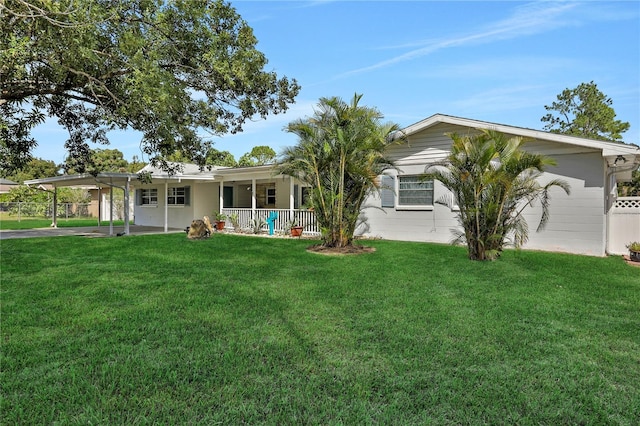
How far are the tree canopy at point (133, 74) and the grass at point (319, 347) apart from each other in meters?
3.28

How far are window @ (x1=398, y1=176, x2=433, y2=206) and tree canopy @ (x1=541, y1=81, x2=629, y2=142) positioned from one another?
20.7m

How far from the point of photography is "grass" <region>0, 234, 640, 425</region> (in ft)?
8.04

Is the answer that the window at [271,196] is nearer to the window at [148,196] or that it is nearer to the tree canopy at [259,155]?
the window at [148,196]

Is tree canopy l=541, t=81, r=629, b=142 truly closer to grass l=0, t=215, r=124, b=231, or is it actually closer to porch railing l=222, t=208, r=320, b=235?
porch railing l=222, t=208, r=320, b=235

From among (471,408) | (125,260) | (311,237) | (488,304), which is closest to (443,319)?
(488,304)

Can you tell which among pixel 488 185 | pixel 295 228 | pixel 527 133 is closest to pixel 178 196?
pixel 295 228

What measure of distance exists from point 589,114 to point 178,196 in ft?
98.6

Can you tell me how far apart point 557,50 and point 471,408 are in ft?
37.8

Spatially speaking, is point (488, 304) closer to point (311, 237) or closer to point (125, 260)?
point (125, 260)

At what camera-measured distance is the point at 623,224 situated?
10.2 metres

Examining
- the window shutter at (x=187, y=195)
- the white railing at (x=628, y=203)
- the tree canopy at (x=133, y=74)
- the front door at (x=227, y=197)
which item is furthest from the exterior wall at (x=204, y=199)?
the white railing at (x=628, y=203)

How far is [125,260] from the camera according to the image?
28.0ft

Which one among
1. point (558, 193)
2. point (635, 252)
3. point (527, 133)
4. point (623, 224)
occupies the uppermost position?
point (527, 133)

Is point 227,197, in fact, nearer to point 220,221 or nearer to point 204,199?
point 204,199
